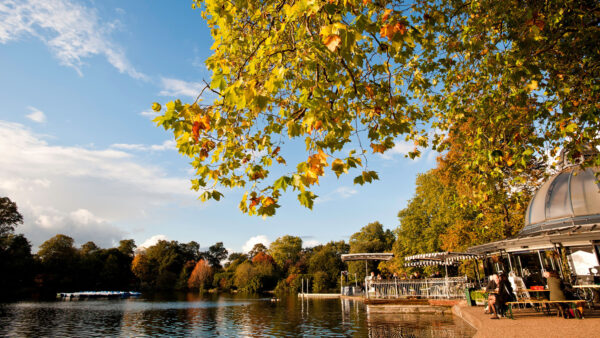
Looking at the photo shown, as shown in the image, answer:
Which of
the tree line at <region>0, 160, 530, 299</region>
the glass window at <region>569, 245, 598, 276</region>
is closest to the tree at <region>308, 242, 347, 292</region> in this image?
the tree line at <region>0, 160, 530, 299</region>

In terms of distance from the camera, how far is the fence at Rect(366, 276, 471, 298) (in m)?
18.9

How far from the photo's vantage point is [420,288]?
20.2m

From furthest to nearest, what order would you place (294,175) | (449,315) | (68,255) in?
(68,255)
(449,315)
(294,175)

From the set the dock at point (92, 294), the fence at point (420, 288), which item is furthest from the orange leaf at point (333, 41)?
the dock at point (92, 294)

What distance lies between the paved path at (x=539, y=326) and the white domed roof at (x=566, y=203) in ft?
16.9

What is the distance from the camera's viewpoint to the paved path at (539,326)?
7.69 meters

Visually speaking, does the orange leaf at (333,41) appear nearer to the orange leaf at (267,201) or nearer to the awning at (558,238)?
the orange leaf at (267,201)

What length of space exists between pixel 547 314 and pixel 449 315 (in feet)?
21.2

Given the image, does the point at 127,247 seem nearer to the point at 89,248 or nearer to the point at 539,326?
the point at 89,248

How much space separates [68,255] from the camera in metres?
65.7

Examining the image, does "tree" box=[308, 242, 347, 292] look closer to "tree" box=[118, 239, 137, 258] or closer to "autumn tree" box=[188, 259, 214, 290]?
"autumn tree" box=[188, 259, 214, 290]

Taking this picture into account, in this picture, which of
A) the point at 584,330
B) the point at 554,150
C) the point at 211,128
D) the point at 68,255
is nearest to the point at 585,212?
the point at 584,330

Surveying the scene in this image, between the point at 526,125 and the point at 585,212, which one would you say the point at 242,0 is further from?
the point at 585,212

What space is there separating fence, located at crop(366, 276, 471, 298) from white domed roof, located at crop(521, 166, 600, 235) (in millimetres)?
4608
